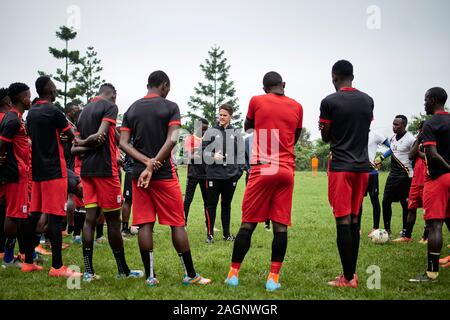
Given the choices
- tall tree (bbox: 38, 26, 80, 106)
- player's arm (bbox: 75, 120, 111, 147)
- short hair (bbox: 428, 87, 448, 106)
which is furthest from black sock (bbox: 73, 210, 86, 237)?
tall tree (bbox: 38, 26, 80, 106)

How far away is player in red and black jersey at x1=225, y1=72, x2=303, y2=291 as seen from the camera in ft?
18.8

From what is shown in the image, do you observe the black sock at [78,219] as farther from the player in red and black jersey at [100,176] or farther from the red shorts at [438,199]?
the red shorts at [438,199]

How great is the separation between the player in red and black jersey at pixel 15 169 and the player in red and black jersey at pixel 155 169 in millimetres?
2185

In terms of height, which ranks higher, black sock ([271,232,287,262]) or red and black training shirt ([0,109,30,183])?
red and black training shirt ([0,109,30,183])

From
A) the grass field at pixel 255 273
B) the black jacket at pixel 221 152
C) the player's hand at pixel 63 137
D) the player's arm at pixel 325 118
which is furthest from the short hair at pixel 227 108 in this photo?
the player's hand at pixel 63 137

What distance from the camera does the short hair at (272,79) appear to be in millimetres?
5922

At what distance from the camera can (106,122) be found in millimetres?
5996

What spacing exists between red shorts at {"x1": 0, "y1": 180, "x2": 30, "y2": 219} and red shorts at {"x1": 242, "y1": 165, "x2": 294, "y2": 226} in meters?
3.60

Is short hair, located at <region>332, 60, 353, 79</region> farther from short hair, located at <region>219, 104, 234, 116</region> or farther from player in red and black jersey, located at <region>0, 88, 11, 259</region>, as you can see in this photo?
player in red and black jersey, located at <region>0, 88, 11, 259</region>

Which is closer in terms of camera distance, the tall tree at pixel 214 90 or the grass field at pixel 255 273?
the grass field at pixel 255 273

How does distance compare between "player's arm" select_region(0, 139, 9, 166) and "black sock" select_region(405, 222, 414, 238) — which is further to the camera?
"black sock" select_region(405, 222, 414, 238)

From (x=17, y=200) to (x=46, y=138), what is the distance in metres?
1.31

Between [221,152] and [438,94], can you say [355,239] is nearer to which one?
[438,94]
